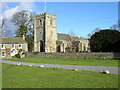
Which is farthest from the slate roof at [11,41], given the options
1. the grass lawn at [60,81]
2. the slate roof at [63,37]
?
the grass lawn at [60,81]

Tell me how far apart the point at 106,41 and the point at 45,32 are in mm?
29149

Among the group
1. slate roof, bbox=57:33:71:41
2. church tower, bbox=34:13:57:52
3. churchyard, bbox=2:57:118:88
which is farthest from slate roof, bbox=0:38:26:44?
churchyard, bbox=2:57:118:88

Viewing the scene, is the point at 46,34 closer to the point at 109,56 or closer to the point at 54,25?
the point at 54,25

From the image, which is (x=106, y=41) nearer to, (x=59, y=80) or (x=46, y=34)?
(x=46, y=34)

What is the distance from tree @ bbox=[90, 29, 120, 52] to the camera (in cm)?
4525

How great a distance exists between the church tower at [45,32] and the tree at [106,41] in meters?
23.4

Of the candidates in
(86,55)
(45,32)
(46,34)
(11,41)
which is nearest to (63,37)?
(45,32)

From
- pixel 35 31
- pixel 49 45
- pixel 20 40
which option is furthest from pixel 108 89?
pixel 35 31

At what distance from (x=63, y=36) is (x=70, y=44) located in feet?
16.4

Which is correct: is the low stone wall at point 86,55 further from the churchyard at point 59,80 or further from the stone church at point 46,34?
the churchyard at point 59,80

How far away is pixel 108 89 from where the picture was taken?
943 cm

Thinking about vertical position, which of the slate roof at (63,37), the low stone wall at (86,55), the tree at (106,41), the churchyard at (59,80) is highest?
the slate roof at (63,37)

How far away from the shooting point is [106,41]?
4641 cm

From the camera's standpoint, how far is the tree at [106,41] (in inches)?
1781
